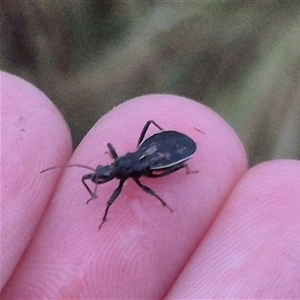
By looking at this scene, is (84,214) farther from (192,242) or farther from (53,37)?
(53,37)

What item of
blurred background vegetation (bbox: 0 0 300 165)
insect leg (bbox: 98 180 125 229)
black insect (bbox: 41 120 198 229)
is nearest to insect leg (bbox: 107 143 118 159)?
black insect (bbox: 41 120 198 229)

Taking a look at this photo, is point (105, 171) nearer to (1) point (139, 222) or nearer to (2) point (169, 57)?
(1) point (139, 222)

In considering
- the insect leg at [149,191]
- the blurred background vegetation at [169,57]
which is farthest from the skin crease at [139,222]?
the blurred background vegetation at [169,57]

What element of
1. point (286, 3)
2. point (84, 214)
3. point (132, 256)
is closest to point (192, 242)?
point (132, 256)

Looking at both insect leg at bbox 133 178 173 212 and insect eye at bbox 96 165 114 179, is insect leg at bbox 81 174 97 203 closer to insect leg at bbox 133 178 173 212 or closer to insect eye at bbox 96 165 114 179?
insect eye at bbox 96 165 114 179

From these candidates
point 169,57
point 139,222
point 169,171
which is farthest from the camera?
point 169,57

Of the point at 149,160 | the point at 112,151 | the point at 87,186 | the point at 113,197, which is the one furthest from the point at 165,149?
the point at 87,186
